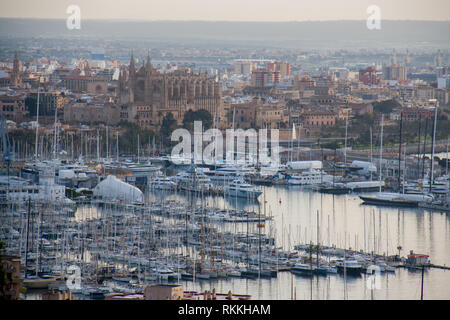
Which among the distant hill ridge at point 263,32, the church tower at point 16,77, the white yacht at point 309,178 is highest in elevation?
the distant hill ridge at point 263,32

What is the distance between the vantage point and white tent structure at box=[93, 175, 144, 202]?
1155 cm

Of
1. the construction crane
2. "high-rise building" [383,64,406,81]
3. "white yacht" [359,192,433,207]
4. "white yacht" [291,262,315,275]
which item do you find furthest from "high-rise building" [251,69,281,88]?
"white yacht" [291,262,315,275]

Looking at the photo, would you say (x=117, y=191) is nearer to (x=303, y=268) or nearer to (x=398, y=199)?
(x=398, y=199)

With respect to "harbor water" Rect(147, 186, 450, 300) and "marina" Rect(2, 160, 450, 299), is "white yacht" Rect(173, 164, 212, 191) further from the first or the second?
"marina" Rect(2, 160, 450, 299)

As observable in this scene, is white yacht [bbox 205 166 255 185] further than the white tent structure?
Yes

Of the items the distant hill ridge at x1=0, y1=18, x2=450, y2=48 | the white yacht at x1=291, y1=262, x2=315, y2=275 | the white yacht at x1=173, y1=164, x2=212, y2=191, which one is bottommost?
the white yacht at x1=173, y1=164, x2=212, y2=191

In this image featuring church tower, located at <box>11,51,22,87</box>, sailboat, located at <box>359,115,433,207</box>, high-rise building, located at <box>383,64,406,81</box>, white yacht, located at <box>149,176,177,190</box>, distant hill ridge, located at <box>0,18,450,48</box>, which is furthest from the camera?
high-rise building, located at <box>383,64,406,81</box>

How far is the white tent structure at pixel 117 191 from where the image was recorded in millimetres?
11548

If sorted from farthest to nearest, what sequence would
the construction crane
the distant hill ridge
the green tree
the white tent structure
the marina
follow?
the distant hill ridge → the green tree → the construction crane → the white tent structure → the marina

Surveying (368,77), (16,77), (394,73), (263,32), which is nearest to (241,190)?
(16,77)

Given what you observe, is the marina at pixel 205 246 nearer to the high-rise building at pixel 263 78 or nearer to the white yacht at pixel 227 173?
the white yacht at pixel 227 173

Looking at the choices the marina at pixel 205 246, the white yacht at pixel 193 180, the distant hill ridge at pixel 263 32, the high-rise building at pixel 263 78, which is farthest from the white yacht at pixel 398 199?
the high-rise building at pixel 263 78

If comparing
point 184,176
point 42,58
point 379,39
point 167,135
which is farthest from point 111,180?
point 379,39
